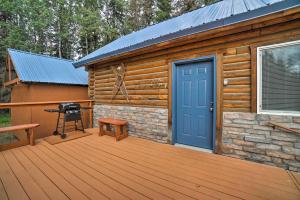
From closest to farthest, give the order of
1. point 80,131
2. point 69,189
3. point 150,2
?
point 69,189 → point 80,131 → point 150,2

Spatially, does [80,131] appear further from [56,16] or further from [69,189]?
[56,16]

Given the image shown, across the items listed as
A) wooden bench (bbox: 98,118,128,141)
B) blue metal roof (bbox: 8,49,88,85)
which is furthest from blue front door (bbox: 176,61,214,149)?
blue metal roof (bbox: 8,49,88,85)

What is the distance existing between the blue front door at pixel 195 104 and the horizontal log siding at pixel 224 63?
290mm

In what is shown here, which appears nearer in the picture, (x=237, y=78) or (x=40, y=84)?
(x=237, y=78)

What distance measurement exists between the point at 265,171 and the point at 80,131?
499 cm

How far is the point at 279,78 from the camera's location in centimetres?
279

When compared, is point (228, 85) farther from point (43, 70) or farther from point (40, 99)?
point (43, 70)

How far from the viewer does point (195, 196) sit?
2.04 m

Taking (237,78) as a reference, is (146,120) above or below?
below

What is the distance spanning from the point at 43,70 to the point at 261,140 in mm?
8957

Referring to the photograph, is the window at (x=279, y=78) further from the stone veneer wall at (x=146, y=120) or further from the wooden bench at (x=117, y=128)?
the wooden bench at (x=117, y=128)

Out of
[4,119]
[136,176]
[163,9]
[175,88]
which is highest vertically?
[163,9]

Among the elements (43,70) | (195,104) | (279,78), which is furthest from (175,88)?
(43,70)

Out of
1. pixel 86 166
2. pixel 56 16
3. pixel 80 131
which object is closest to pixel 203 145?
pixel 86 166
